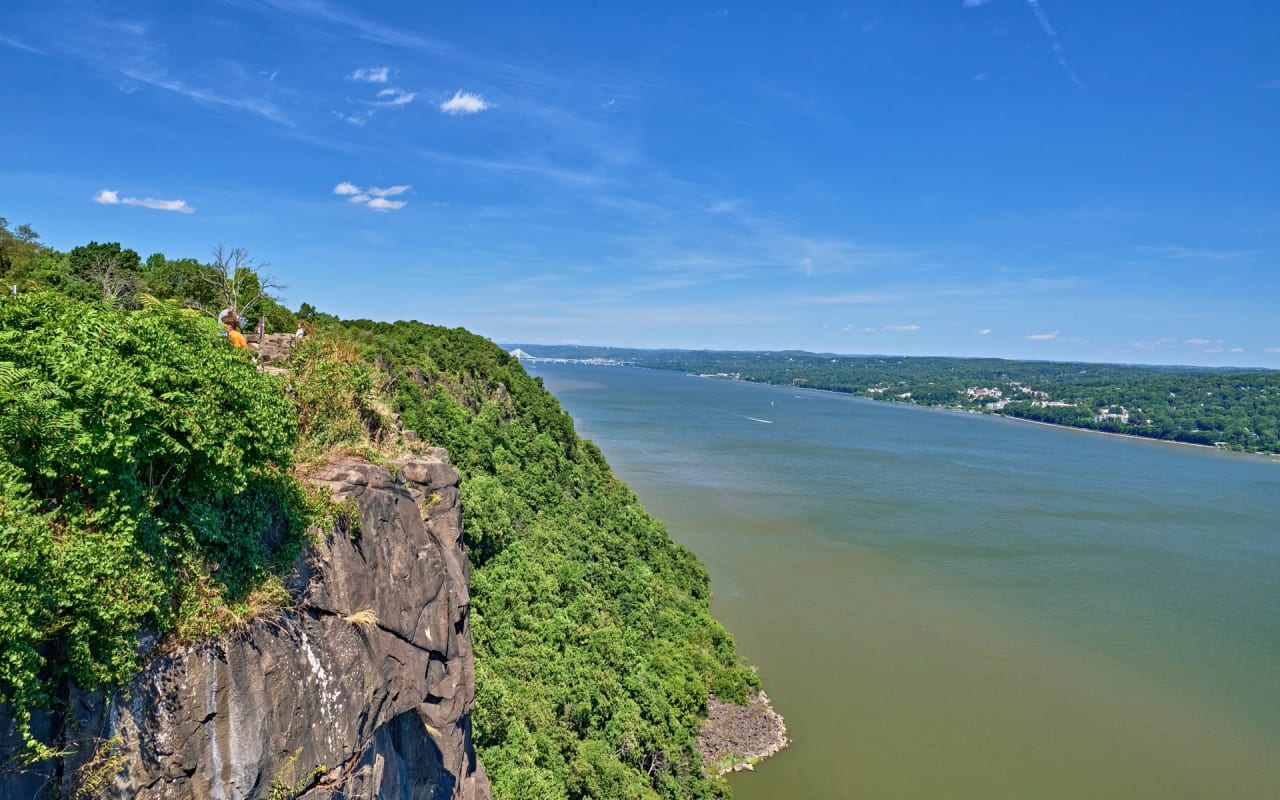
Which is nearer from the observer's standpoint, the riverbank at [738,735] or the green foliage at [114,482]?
the green foliage at [114,482]

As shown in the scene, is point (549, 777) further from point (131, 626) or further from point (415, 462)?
point (131, 626)

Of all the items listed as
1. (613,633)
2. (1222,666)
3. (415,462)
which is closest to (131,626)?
(415,462)

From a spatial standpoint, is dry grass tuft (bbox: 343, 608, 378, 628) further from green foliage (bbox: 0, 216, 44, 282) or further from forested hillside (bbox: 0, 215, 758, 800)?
green foliage (bbox: 0, 216, 44, 282)

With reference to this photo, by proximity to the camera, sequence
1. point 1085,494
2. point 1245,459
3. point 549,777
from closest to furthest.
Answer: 1. point 549,777
2. point 1085,494
3. point 1245,459

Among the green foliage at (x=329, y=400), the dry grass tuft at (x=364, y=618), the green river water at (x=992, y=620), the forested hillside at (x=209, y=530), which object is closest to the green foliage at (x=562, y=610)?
the forested hillside at (x=209, y=530)

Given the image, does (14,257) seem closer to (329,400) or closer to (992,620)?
(329,400)

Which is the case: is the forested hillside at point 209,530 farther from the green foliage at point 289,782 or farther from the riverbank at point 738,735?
the green foliage at point 289,782

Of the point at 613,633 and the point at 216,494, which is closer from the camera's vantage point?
the point at 216,494
